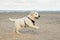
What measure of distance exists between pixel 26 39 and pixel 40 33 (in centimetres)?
53

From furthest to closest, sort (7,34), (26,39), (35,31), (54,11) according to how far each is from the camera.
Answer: (54,11)
(35,31)
(7,34)
(26,39)

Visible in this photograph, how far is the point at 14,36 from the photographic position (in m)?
3.64

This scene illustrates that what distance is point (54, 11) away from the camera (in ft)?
29.2

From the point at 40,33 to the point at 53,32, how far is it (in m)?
0.27

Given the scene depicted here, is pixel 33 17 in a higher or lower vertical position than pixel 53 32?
higher

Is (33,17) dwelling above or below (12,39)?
above

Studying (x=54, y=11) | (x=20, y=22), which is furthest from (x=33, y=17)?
(x=54, y=11)
